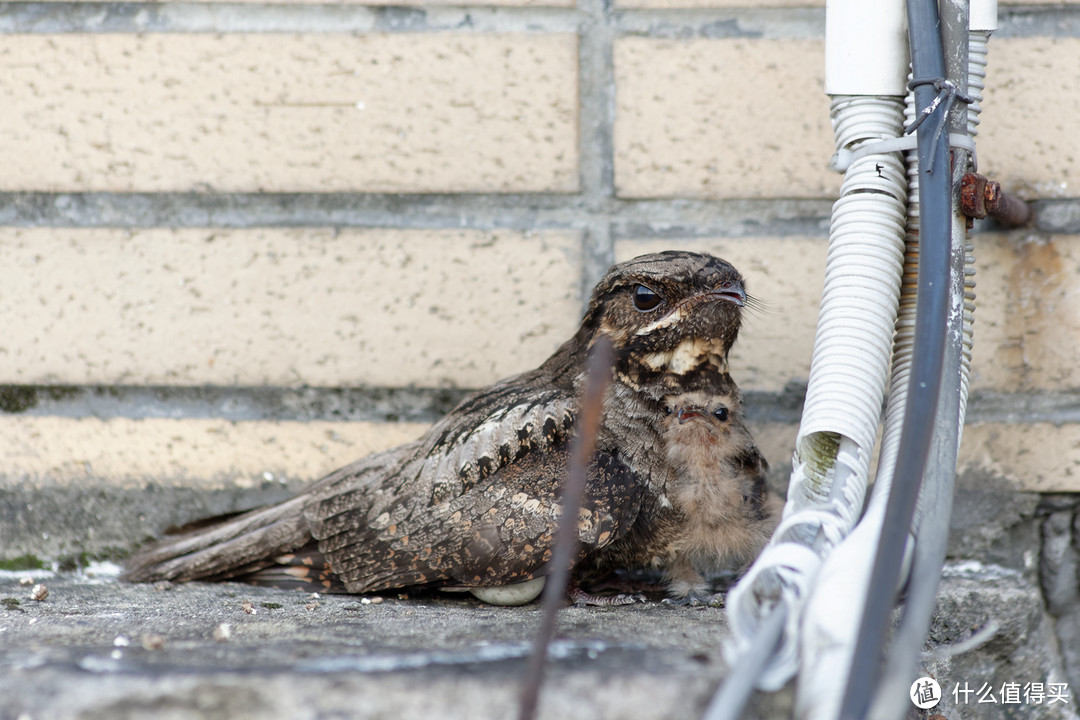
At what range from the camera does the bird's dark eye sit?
1851 mm

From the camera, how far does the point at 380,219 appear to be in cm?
229

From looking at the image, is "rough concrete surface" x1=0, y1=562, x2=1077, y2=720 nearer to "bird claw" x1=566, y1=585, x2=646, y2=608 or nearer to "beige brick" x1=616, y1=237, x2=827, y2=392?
"bird claw" x1=566, y1=585, x2=646, y2=608

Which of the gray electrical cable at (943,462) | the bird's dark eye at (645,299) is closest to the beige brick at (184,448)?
the bird's dark eye at (645,299)

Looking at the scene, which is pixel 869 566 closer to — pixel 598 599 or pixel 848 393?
pixel 848 393

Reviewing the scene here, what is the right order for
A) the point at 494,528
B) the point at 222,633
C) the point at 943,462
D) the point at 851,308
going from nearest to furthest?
the point at 943,462 < the point at 222,633 < the point at 851,308 < the point at 494,528

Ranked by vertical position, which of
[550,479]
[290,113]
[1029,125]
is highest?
[290,113]

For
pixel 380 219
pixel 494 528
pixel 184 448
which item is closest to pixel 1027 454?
pixel 494 528

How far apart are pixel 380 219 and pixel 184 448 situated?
0.86 metres

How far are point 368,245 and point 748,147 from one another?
1.07m

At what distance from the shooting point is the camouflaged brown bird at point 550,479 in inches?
68.1

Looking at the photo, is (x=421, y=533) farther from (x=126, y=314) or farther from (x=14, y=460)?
(x=14, y=460)

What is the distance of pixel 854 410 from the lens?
4.64ft

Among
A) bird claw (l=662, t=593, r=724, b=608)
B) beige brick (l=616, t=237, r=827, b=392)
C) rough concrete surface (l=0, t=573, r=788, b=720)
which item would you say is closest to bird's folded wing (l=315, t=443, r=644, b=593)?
rough concrete surface (l=0, t=573, r=788, b=720)

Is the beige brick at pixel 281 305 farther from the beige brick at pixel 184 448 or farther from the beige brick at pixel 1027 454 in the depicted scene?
the beige brick at pixel 1027 454
